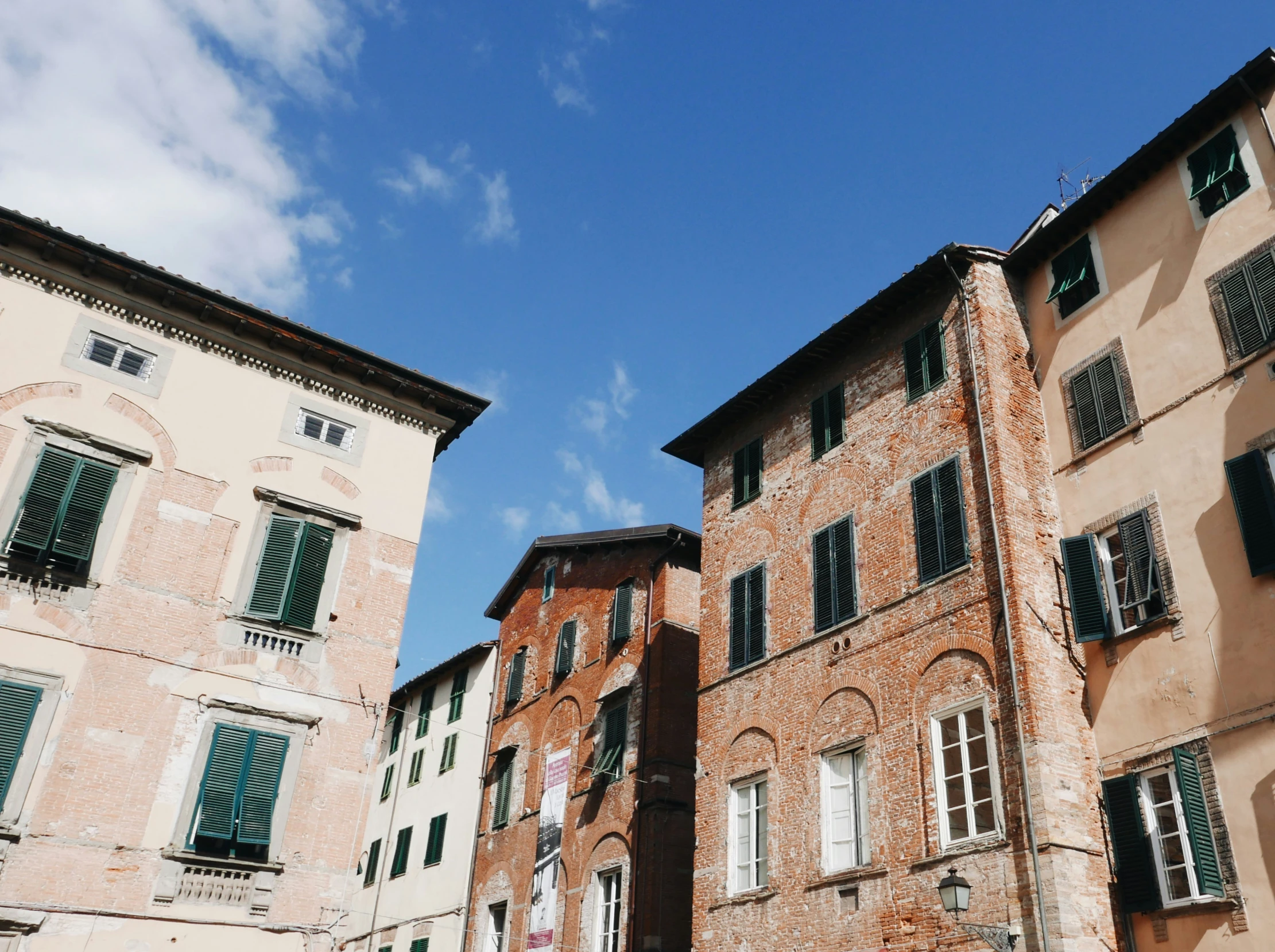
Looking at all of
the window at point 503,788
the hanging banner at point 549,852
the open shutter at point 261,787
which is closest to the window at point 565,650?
the hanging banner at point 549,852

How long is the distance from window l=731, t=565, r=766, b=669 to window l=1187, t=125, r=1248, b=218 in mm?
9139

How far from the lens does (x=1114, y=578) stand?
14438 millimetres

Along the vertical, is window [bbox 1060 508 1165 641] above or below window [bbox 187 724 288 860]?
above

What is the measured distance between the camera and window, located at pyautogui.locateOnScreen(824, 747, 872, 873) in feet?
50.2

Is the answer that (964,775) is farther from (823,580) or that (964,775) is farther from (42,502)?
(42,502)

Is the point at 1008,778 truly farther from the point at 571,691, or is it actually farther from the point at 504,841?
the point at 504,841

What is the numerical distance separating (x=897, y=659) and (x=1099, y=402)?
4815 millimetres

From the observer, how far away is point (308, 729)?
49.4 feet

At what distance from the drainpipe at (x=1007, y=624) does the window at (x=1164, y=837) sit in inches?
41.4

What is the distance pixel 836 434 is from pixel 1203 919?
9605mm

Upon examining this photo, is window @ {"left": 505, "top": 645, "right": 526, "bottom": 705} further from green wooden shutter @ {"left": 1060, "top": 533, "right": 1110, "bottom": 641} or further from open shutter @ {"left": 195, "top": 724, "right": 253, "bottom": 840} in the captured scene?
green wooden shutter @ {"left": 1060, "top": 533, "right": 1110, "bottom": 641}

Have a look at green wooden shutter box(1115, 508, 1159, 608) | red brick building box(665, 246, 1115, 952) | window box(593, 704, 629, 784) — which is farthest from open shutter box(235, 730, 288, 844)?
green wooden shutter box(1115, 508, 1159, 608)

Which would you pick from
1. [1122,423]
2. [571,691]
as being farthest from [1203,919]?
[571,691]

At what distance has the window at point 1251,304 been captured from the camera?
1335 cm
